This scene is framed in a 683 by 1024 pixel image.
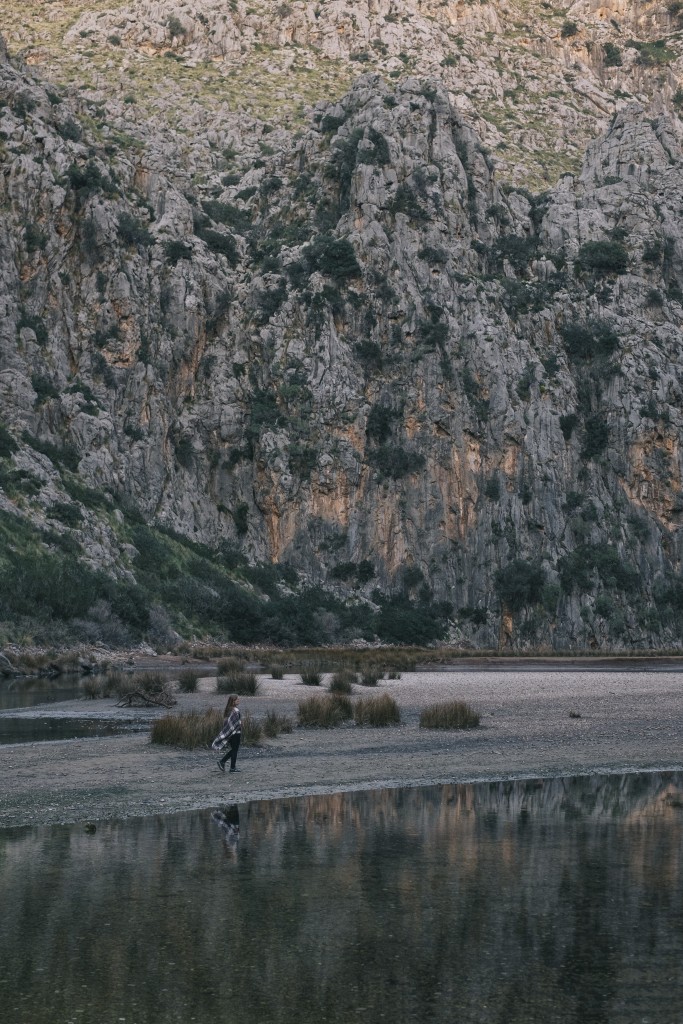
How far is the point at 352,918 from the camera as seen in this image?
1176 cm

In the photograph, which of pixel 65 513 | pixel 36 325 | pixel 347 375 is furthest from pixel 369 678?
pixel 347 375

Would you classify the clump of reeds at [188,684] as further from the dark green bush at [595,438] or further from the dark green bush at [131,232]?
the dark green bush at [595,438]

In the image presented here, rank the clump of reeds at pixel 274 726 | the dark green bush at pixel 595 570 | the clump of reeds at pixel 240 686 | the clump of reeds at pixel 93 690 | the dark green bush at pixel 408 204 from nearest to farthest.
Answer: the clump of reeds at pixel 274 726 → the clump of reeds at pixel 93 690 → the clump of reeds at pixel 240 686 → the dark green bush at pixel 595 570 → the dark green bush at pixel 408 204

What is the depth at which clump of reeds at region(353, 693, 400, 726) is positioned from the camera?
3112cm

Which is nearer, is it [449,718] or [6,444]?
[449,718]

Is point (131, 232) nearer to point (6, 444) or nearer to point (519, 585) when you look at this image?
point (6, 444)

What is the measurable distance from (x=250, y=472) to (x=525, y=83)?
3506 inches

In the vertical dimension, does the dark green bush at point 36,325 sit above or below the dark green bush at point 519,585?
above

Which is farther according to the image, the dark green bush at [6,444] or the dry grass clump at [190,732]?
the dark green bush at [6,444]

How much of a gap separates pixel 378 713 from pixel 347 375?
81781 millimetres

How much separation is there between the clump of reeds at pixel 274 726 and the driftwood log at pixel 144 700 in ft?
27.9

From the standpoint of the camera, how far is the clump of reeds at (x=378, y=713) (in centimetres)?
3112

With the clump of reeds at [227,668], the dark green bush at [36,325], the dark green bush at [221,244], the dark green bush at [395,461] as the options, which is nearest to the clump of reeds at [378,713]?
the clump of reeds at [227,668]

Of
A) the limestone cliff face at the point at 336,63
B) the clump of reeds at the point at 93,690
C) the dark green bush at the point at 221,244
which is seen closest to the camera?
the clump of reeds at the point at 93,690
